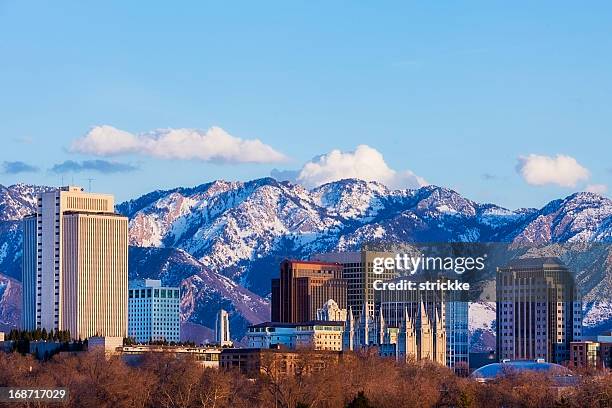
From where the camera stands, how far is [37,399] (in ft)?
605

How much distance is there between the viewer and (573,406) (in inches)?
7810

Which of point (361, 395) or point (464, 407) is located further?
point (464, 407)

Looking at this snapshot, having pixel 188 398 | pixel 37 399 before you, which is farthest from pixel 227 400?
pixel 37 399

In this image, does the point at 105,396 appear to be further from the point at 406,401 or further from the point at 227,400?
the point at 406,401

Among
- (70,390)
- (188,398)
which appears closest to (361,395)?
(188,398)

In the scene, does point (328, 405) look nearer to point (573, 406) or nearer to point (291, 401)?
point (291, 401)

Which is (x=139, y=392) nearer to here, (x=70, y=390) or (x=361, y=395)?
(x=70, y=390)

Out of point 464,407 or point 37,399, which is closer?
point 37,399

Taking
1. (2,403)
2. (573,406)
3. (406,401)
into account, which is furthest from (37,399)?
(573,406)

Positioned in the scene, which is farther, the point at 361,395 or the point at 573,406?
the point at 573,406

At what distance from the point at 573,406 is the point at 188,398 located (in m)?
35.8

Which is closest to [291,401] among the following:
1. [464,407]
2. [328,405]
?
[328,405]

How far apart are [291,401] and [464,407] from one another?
1623 cm

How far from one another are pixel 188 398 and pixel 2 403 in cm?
1658
